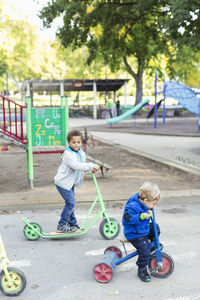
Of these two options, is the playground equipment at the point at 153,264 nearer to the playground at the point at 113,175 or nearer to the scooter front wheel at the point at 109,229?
the scooter front wheel at the point at 109,229

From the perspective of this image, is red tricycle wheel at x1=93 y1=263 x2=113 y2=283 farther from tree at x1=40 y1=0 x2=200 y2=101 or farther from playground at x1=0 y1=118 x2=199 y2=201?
tree at x1=40 y1=0 x2=200 y2=101

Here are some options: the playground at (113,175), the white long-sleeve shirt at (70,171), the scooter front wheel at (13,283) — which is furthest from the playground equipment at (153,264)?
the playground at (113,175)

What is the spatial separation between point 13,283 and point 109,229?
1.73m

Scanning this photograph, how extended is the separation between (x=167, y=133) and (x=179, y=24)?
10.1 m

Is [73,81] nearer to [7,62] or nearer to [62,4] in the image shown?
[7,62]

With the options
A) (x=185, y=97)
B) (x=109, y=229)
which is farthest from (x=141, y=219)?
(x=185, y=97)

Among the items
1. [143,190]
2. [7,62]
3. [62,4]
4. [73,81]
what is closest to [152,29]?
[62,4]

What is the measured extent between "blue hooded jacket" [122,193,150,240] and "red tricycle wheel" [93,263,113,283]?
372 millimetres

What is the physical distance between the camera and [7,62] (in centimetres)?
4809

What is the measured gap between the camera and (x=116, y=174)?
877cm

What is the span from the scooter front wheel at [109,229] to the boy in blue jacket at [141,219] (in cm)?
115

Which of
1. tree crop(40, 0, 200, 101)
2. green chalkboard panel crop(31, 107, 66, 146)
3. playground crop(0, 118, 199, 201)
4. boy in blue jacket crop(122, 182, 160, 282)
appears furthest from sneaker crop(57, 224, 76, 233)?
tree crop(40, 0, 200, 101)

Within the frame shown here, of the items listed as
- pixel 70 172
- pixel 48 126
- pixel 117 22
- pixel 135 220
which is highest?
pixel 117 22

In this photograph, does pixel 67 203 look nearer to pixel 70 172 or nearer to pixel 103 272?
pixel 70 172
